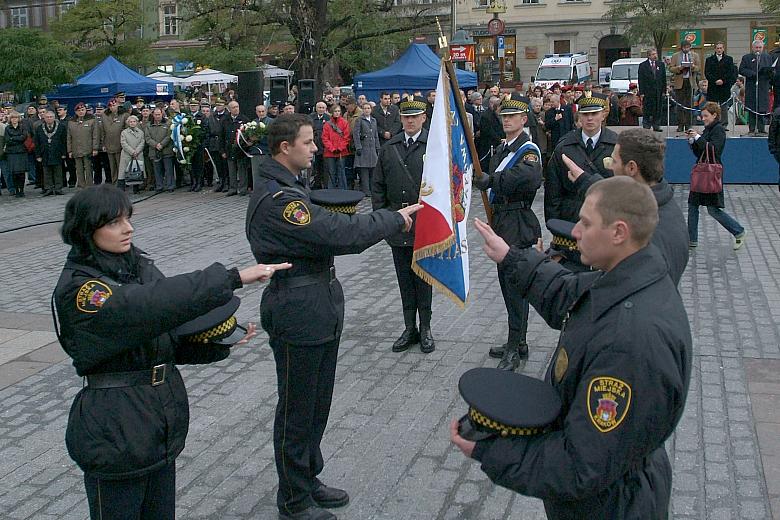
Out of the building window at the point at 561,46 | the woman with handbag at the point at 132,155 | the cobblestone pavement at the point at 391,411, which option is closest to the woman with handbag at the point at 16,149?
the woman with handbag at the point at 132,155

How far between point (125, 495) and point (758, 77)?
19.3 meters

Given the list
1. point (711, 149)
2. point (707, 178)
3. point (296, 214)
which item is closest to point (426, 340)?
point (296, 214)

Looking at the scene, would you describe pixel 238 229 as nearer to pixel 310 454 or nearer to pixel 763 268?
pixel 763 268

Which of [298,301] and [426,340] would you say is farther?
[426,340]

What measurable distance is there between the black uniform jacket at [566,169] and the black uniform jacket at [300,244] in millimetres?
2646

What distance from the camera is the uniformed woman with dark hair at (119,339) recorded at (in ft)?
10.8

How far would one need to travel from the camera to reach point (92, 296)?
130 inches

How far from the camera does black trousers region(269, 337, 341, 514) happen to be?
4.63m

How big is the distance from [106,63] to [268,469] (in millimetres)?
26804

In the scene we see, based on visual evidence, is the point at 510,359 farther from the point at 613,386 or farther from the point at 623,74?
the point at 623,74

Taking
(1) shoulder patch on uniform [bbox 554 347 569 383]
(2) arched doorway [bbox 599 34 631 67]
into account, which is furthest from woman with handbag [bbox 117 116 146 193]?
(2) arched doorway [bbox 599 34 631 67]

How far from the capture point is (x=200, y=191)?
1991cm

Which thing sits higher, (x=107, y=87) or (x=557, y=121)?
(x=107, y=87)

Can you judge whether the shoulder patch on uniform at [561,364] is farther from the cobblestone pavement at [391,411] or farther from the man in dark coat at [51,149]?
the man in dark coat at [51,149]
